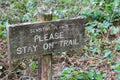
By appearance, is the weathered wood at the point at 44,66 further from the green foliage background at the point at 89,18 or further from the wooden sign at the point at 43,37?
the green foliage background at the point at 89,18

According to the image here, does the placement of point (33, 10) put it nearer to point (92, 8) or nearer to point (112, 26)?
point (92, 8)

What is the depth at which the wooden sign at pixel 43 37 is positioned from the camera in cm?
270

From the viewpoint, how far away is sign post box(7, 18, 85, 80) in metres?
2.70

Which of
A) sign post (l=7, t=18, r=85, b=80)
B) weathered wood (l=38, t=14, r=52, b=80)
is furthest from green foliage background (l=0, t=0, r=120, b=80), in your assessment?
Result: sign post (l=7, t=18, r=85, b=80)

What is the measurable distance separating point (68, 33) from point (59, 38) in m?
0.12

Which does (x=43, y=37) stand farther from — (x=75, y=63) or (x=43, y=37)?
(x=75, y=63)

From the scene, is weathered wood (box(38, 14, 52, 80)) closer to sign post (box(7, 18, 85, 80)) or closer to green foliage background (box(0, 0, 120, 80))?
sign post (box(7, 18, 85, 80))

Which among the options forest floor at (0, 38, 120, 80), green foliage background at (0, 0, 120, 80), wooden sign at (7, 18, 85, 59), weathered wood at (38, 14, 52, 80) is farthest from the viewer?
green foliage background at (0, 0, 120, 80)

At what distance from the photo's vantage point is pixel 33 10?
647cm

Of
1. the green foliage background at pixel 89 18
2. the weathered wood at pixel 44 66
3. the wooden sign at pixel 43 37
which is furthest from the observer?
the green foliage background at pixel 89 18

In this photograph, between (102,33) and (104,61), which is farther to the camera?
(102,33)

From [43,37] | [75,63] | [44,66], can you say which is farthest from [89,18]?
[43,37]

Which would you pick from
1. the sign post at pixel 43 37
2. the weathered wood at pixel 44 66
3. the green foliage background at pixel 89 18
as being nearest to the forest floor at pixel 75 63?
the green foliage background at pixel 89 18

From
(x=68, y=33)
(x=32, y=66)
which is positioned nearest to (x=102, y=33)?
(x=32, y=66)
